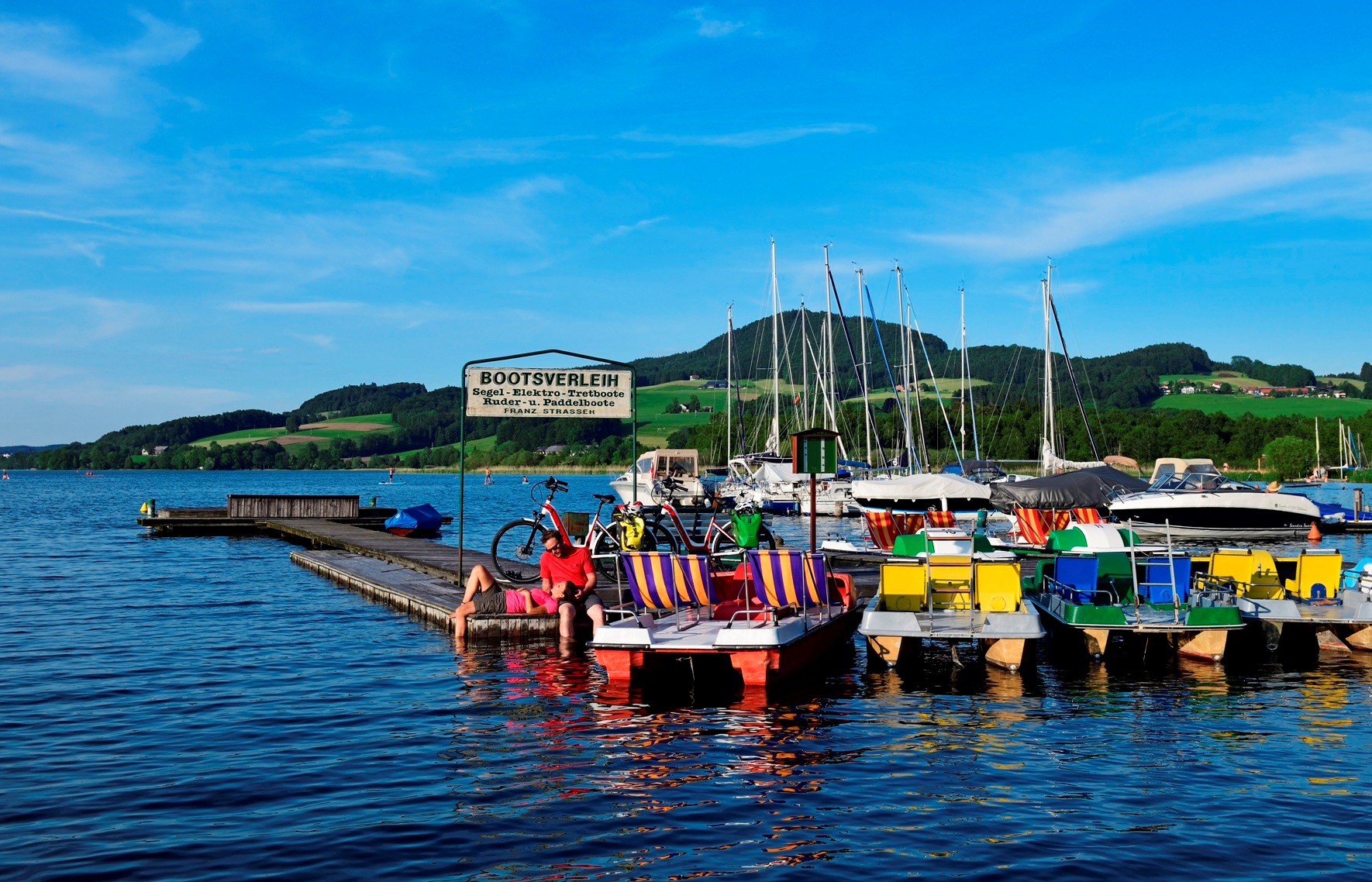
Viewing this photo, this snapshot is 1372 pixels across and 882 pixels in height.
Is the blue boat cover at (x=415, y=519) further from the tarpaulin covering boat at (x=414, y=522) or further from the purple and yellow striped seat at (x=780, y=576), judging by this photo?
the purple and yellow striped seat at (x=780, y=576)

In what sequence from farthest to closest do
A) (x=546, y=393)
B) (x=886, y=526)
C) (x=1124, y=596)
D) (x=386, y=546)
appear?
(x=386, y=546) → (x=886, y=526) → (x=546, y=393) → (x=1124, y=596)

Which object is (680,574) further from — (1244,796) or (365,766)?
(1244,796)

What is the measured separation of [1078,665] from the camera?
58.0 ft

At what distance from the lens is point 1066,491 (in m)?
41.3

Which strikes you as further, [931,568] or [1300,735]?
[931,568]

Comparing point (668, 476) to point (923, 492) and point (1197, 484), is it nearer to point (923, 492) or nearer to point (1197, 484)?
point (923, 492)

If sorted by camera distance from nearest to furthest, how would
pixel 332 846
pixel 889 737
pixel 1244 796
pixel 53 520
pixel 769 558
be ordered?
1. pixel 332 846
2. pixel 1244 796
3. pixel 889 737
4. pixel 769 558
5. pixel 53 520

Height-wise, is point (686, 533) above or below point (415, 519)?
above

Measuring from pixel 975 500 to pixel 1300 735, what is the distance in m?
36.6

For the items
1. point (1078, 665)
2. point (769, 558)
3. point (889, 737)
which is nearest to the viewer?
point (889, 737)

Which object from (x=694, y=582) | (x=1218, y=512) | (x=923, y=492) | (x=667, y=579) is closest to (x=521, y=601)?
(x=667, y=579)

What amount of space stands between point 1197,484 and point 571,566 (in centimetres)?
3422

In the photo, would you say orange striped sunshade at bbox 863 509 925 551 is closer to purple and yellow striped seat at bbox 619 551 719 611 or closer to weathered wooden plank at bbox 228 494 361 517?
purple and yellow striped seat at bbox 619 551 719 611

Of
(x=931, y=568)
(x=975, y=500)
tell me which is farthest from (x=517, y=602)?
(x=975, y=500)
